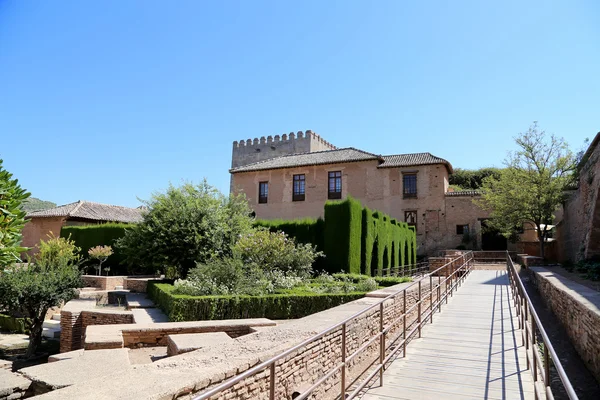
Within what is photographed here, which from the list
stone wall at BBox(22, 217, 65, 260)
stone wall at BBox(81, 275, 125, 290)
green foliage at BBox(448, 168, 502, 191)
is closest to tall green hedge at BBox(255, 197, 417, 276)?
stone wall at BBox(81, 275, 125, 290)

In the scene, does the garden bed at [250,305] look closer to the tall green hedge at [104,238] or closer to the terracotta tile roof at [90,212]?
the tall green hedge at [104,238]

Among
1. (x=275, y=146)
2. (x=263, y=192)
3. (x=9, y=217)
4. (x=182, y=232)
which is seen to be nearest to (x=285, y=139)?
(x=275, y=146)

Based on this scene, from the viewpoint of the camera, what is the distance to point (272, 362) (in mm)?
2982

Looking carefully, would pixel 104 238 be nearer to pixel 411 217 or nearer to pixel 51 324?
pixel 51 324

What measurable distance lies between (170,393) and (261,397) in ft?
4.71

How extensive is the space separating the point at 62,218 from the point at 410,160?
26.2m

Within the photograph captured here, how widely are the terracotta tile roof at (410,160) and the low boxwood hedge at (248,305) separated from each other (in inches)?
900

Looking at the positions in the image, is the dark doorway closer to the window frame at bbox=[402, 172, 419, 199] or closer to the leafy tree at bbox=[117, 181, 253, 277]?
the window frame at bbox=[402, 172, 419, 199]

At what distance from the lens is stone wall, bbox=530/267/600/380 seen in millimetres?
7441

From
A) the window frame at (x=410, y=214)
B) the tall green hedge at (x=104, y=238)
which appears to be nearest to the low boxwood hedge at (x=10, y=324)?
the tall green hedge at (x=104, y=238)

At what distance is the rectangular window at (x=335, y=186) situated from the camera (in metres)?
33.8

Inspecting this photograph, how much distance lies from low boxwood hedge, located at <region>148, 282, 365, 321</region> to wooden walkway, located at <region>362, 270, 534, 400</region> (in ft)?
9.63

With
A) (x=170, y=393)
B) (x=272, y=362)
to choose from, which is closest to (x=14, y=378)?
(x=170, y=393)

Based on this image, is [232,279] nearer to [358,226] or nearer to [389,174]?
[358,226]
